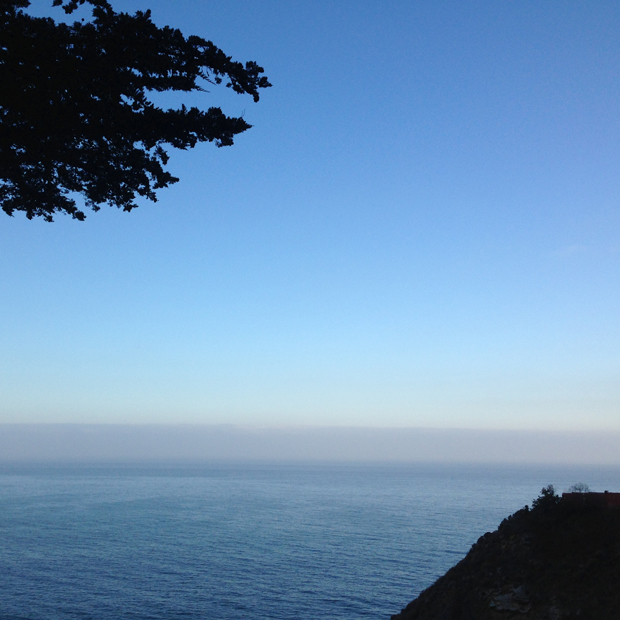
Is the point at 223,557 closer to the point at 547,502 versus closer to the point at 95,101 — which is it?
the point at 547,502

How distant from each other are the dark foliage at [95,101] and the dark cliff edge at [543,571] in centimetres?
2410

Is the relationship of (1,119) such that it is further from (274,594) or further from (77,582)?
(77,582)

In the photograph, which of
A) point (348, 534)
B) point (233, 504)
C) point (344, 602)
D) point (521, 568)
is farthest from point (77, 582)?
point (233, 504)

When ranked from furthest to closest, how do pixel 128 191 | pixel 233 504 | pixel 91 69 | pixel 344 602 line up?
pixel 233 504 < pixel 344 602 < pixel 128 191 < pixel 91 69

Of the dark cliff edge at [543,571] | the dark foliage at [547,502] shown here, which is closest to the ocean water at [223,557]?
the dark cliff edge at [543,571]

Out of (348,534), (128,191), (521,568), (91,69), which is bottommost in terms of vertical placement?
(348,534)

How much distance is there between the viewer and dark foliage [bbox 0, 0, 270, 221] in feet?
54.6

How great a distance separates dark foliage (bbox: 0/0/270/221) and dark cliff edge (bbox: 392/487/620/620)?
79.1 feet

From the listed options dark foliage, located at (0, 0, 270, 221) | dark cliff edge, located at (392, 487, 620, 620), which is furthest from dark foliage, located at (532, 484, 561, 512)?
dark foliage, located at (0, 0, 270, 221)

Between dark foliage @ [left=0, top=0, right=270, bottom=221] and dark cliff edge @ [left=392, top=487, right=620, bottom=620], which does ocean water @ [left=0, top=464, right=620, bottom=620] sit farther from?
dark foliage @ [left=0, top=0, right=270, bottom=221]

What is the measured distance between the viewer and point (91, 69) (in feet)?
56.0

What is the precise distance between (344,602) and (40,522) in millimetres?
76653

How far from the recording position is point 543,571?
25.3 meters

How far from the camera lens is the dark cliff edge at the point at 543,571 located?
75.2 feet
